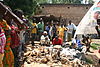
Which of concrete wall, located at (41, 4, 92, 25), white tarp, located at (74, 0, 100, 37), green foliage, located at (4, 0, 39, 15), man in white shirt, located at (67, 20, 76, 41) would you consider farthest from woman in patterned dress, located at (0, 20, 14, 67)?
concrete wall, located at (41, 4, 92, 25)

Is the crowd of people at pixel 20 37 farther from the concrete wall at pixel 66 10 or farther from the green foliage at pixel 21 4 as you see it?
the concrete wall at pixel 66 10

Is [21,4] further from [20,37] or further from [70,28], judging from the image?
[20,37]

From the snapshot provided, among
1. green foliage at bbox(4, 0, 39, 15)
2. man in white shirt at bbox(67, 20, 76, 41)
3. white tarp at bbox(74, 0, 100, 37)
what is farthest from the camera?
green foliage at bbox(4, 0, 39, 15)

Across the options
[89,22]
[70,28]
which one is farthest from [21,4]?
[89,22]

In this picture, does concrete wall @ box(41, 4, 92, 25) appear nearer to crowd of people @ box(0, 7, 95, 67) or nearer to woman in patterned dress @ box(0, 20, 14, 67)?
crowd of people @ box(0, 7, 95, 67)

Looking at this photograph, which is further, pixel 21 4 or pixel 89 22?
pixel 21 4

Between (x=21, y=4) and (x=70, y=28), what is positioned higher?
(x=21, y=4)

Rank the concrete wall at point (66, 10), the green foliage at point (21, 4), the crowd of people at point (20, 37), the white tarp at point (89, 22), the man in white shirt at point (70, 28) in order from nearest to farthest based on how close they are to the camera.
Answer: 1. the white tarp at point (89, 22)
2. the crowd of people at point (20, 37)
3. the man in white shirt at point (70, 28)
4. the green foliage at point (21, 4)
5. the concrete wall at point (66, 10)

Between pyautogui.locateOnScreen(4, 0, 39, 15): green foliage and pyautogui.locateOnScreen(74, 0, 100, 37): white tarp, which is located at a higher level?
pyautogui.locateOnScreen(4, 0, 39, 15): green foliage

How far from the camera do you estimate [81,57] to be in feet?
27.3

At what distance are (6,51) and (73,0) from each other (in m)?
50.4

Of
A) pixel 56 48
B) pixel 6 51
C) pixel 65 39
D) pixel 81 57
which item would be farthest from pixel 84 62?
A: pixel 65 39

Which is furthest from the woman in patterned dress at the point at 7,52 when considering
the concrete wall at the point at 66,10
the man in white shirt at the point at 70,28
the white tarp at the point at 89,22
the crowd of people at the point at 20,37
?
the concrete wall at the point at 66,10

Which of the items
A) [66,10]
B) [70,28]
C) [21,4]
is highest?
[21,4]
